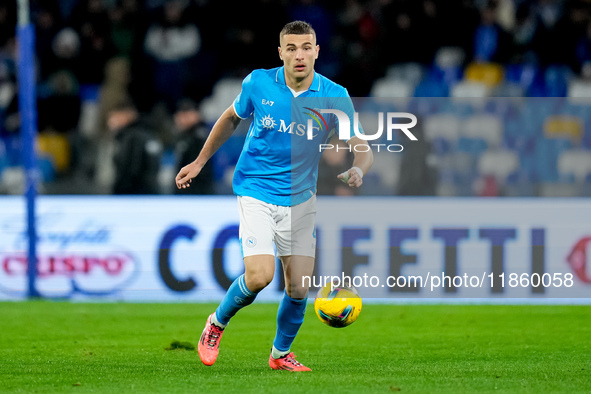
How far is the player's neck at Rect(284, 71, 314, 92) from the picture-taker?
6027 mm

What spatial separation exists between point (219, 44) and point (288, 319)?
8.18m

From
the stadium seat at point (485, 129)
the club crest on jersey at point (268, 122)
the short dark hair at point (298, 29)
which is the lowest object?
the stadium seat at point (485, 129)

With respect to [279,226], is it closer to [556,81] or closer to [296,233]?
[296,233]

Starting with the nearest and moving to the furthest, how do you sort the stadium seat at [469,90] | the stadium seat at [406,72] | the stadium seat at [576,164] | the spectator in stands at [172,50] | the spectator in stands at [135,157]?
the stadium seat at [576,164] → the spectator in stands at [135,157] → the stadium seat at [469,90] → the stadium seat at [406,72] → the spectator in stands at [172,50]

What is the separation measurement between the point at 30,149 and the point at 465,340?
16.5ft

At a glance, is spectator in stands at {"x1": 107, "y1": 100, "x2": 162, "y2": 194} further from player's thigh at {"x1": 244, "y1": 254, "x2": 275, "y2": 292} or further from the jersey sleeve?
player's thigh at {"x1": 244, "y1": 254, "x2": 275, "y2": 292}

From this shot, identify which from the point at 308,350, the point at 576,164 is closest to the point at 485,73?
the point at 576,164

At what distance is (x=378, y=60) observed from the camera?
13312 millimetres

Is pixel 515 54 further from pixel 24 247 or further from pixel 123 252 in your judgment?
pixel 24 247

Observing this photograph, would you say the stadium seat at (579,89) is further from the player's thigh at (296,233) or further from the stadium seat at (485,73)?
the player's thigh at (296,233)

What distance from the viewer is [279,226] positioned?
601 centimetres

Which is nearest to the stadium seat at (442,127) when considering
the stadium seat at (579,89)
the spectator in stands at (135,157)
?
the stadium seat at (579,89)

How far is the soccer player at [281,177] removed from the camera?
5914 mm

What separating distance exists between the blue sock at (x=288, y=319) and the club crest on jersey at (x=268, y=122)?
104 cm
